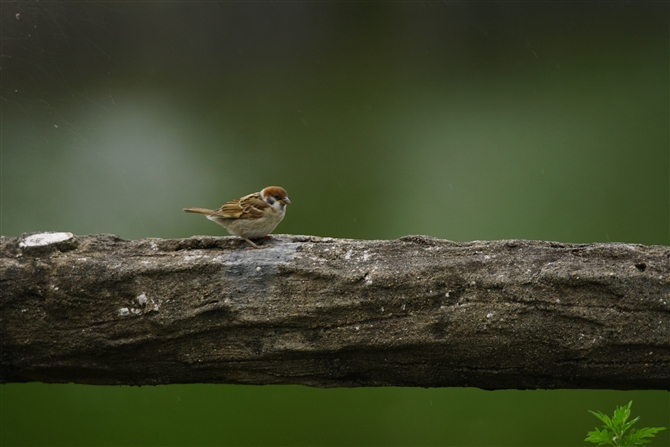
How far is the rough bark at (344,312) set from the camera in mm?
2123

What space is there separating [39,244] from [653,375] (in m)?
2.36

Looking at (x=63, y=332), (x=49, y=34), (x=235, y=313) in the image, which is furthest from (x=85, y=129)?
(x=235, y=313)

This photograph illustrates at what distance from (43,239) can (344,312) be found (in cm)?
127

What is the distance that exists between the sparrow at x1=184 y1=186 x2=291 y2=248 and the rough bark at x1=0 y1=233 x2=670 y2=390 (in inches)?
3.6

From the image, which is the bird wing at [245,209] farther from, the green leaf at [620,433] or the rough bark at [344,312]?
the green leaf at [620,433]

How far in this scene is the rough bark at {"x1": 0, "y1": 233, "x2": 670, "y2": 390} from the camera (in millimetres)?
2123

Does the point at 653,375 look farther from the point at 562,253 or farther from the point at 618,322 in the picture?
the point at 562,253

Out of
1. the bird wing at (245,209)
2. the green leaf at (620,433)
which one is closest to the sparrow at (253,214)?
the bird wing at (245,209)

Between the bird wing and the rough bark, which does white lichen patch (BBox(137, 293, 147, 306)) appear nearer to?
the rough bark

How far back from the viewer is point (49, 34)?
4164mm

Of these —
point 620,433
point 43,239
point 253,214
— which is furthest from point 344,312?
point 43,239

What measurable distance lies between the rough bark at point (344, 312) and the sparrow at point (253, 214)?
9 cm

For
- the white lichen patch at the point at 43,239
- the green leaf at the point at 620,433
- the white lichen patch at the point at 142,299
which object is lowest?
the green leaf at the point at 620,433

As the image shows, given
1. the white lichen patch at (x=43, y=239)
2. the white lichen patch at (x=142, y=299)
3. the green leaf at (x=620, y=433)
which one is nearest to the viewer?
the green leaf at (x=620, y=433)
